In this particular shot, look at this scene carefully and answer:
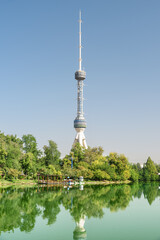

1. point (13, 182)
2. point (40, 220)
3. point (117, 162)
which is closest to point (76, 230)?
point (40, 220)

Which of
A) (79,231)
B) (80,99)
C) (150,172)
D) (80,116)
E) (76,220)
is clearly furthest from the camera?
(80,99)

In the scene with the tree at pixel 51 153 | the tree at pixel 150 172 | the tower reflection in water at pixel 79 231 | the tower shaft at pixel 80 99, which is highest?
the tower shaft at pixel 80 99

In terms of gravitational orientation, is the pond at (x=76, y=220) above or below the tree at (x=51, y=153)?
below

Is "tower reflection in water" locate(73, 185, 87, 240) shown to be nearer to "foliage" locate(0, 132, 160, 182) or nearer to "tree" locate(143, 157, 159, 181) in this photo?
"foliage" locate(0, 132, 160, 182)

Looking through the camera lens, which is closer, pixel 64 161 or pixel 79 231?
pixel 79 231

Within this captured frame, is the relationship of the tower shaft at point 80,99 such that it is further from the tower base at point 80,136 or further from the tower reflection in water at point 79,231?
the tower reflection in water at point 79,231

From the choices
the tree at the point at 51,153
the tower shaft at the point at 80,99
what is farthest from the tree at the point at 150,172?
the tree at the point at 51,153

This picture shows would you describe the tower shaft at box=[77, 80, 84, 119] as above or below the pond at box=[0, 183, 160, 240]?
above

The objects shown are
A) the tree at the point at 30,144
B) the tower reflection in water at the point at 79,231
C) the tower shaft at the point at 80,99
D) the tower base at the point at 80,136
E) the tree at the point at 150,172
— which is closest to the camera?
the tower reflection in water at the point at 79,231

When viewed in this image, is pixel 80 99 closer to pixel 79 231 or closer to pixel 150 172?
pixel 150 172

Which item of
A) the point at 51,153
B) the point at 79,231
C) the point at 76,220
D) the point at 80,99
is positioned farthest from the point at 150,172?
the point at 79,231

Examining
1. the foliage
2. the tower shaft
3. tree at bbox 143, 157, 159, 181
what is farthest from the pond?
the tower shaft

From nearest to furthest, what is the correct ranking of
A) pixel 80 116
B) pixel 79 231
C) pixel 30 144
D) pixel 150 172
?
pixel 79 231 < pixel 30 144 < pixel 150 172 < pixel 80 116

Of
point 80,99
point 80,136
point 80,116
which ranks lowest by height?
point 80,136
